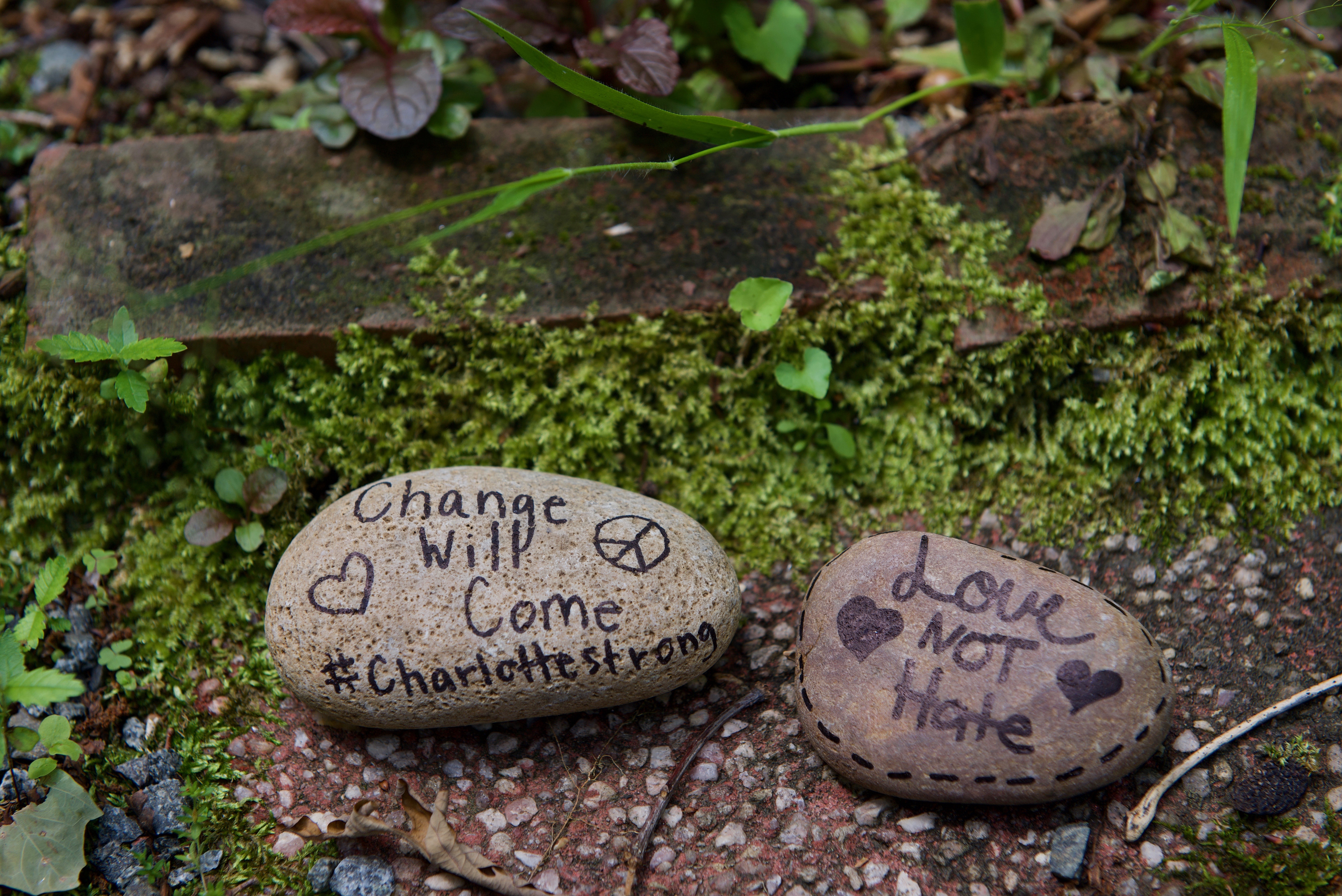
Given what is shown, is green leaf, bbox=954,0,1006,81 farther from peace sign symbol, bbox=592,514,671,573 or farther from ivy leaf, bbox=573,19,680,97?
peace sign symbol, bbox=592,514,671,573

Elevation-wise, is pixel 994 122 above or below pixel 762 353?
above

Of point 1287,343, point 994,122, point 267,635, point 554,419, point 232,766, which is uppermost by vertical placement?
point 994,122

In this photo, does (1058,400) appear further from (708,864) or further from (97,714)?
(97,714)

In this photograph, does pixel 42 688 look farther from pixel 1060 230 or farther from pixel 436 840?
pixel 1060 230

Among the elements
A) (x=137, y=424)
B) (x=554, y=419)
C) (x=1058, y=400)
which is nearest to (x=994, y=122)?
(x=1058, y=400)

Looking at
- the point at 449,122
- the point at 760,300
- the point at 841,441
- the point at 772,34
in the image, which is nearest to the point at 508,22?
A: the point at 449,122
